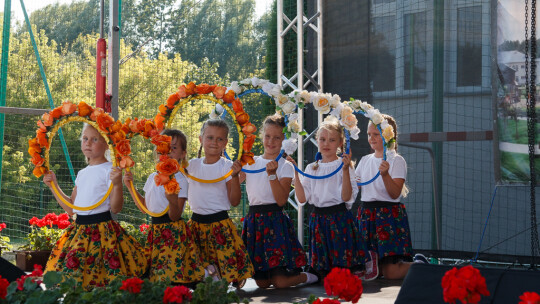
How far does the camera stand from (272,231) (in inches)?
207

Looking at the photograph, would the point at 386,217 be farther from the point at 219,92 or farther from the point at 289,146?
the point at 219,92

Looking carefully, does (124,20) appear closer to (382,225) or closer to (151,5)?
(151,5)

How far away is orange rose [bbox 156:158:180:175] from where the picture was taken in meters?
4.61

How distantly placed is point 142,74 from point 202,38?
20.8 ft

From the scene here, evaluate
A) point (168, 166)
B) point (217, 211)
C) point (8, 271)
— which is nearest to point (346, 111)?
point (217, 211)

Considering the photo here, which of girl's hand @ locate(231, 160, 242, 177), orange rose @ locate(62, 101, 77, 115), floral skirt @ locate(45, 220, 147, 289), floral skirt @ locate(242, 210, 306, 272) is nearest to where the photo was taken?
floral skirt @ locate(45, 220, 147, 289)

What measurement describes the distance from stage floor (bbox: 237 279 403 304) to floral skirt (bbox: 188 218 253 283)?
0.63 feet

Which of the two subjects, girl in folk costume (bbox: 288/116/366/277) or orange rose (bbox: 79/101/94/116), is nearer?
orange rose (bbox: 79/101/94/116)

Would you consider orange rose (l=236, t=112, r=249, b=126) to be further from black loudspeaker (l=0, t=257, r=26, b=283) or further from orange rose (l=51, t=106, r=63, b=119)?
black loudspeaker (l=0, t=257, r=26, b=283)

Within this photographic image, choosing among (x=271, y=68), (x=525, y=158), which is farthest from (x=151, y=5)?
(x=525, y=158)

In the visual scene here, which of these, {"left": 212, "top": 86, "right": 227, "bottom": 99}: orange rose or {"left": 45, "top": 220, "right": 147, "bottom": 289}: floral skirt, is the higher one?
{"left": 212, "top": 86, "right": 227, "bottom": 99}: orange rose

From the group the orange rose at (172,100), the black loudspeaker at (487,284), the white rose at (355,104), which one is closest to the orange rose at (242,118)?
the orange rose at (172,100)

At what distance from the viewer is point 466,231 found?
22.0 ft

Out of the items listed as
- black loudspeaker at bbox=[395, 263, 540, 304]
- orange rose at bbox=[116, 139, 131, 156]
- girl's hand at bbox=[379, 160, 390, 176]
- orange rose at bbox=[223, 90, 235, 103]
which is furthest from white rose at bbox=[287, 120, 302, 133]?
black loudspeaker at bbox=[395, 263, 540, 304]
